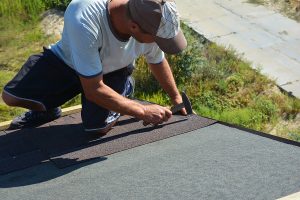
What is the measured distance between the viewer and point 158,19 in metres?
2.87

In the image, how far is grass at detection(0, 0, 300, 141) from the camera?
486cm

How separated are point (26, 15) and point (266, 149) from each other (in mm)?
4197

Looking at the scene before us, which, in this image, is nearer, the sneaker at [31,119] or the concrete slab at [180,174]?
the concrete slab at [180,174]

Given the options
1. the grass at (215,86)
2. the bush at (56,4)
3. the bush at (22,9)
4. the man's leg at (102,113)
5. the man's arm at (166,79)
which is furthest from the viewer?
the bush at (56,4)

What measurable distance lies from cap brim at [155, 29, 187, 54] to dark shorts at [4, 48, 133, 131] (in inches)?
24.5

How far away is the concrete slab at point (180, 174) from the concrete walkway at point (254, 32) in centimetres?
237

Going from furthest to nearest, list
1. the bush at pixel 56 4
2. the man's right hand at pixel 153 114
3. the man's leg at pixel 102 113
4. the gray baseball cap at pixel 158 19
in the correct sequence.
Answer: the bush at pixel 56 4 < the man's leg at pixel 102 113 < the man's right hand at pixel 153 114 < the gray baseball cap at pixel 158 19

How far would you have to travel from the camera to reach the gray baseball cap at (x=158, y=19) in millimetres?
2850

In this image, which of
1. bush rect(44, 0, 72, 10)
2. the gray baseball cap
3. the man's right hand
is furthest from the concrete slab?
bush rect(44, 0, 72, 10)

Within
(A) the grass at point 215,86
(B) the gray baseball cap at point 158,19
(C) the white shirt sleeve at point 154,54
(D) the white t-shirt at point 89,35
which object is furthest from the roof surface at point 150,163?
(A) the grass at point 215,86

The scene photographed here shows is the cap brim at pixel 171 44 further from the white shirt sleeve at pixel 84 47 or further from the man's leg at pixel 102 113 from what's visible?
the man's leg at pixel 102 113

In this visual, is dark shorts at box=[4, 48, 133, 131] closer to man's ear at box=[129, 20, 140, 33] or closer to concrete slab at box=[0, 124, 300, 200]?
concrete slab at box=[0, 124, 300, 200]

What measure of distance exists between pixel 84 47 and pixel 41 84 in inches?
28.4

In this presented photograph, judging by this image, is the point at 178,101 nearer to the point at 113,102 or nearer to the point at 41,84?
the point at 113,102
